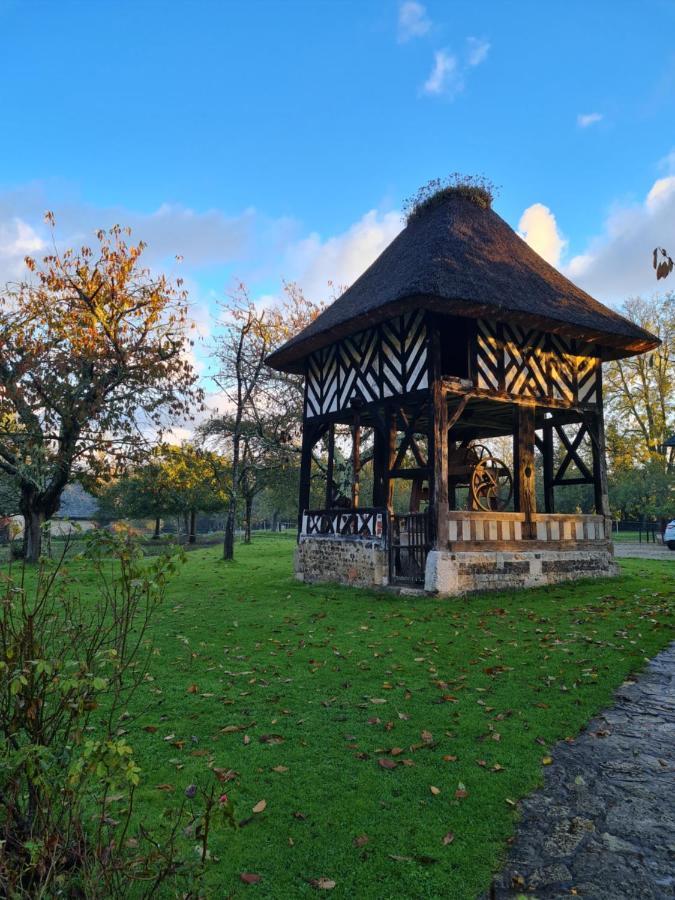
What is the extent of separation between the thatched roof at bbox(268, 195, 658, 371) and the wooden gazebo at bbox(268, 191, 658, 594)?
0.04 metres

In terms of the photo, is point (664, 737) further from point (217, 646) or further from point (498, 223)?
point (498, 223)

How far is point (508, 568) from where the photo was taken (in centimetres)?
1152

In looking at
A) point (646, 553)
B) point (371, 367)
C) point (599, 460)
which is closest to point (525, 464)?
point (599, 460)

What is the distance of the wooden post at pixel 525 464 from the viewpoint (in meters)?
12.1

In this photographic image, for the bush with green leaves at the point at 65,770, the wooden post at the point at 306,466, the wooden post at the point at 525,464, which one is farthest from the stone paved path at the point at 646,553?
the bush with green leaves at the point at 65,770

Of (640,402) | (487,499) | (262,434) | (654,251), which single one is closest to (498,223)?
(487,499)

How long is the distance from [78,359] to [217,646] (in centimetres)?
1353

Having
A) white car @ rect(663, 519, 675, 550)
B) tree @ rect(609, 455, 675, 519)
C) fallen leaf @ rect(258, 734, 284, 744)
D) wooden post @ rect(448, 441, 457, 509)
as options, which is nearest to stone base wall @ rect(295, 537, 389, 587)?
wooden post @ rect(448, 441, 457, 509)

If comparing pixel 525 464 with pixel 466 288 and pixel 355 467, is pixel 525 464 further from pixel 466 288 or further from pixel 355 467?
pixel 466 288

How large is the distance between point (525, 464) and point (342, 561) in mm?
4533

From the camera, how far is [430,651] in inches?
265

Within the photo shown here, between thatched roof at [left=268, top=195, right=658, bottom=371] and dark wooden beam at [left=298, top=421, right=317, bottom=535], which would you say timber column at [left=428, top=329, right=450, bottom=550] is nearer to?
thatched roof at [left=268, top=195, right=658, bottom=371]

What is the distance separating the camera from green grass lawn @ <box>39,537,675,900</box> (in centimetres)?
280

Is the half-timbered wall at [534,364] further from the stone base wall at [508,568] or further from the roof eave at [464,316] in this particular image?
the stone base wall at [508,568]
